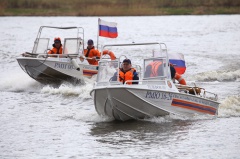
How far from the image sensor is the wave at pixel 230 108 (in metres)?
18.5

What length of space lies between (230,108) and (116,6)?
44.8 metres

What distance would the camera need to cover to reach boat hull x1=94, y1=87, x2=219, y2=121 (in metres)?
15.9

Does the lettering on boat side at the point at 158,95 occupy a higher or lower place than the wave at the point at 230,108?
higher

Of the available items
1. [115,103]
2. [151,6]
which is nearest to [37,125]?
[115,103]

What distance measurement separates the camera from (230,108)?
19.1m

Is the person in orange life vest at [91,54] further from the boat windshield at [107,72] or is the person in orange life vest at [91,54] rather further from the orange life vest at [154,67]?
the orange life vest at [154,67]

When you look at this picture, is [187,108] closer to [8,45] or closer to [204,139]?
[204,139]

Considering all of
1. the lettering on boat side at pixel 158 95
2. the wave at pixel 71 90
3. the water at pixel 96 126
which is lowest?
the water at pixel 96 126

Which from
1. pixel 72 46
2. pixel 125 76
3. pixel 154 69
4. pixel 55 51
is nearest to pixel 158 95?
pixel 154 69

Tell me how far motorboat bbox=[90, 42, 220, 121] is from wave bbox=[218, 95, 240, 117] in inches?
60.2

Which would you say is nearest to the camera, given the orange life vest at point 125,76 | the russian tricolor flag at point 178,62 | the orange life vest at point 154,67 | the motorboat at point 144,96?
the motorboat at point 144,96

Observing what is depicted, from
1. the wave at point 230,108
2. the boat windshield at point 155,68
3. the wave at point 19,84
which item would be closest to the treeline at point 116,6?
the wave at point 19,84

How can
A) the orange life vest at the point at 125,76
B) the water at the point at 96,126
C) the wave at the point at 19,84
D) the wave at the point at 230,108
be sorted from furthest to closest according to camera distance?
the wave at the point at 19,84 → the wave at the point at 230,108 → the orange life vest at the point at 125,76 → the water at the point at 96,126

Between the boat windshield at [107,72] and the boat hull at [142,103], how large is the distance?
0.52m
